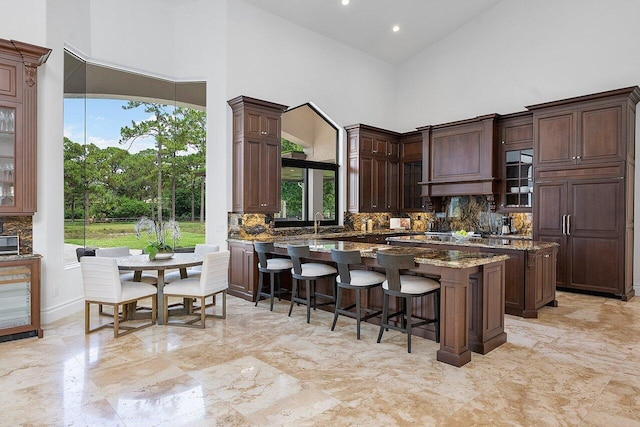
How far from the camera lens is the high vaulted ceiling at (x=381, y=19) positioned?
6914 millimetres

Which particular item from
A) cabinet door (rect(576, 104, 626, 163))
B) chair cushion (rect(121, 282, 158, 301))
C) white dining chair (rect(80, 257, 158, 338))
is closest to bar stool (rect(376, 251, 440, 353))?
chair cushion (rect(121, 282, 158, 301))

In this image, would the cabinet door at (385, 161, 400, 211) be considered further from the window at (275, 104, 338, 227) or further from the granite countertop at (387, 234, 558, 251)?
the granite countertop at (387, 234, 558, 251)

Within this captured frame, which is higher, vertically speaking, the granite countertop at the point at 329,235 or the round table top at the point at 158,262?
the granite countertop at the point at 329,235

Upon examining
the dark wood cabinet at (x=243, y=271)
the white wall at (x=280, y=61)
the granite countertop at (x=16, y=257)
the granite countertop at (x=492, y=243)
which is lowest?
the dark wood cabinet at (x=243, y=271)

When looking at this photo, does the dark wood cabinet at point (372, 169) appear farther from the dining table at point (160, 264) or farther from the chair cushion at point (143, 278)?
the chair cushion at point (143, 278)

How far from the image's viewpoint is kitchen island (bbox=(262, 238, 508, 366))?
342 centimetres

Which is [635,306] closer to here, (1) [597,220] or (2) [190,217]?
(1) [597,220]

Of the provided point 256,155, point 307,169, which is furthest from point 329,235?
point 256,155

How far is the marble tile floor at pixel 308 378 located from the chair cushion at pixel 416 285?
593mm

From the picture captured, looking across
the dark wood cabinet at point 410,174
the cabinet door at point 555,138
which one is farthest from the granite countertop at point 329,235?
the cabinet door at point 555,138

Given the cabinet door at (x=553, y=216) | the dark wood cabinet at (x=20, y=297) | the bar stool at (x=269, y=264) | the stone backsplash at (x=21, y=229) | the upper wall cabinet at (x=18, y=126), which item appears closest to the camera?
the dark wood cabinet at (x=20, y=297)

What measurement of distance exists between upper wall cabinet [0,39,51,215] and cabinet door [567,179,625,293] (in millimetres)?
7423

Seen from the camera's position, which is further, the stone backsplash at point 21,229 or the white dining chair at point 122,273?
the white dining chair at point 122,273

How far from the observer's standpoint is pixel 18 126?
4129mm
